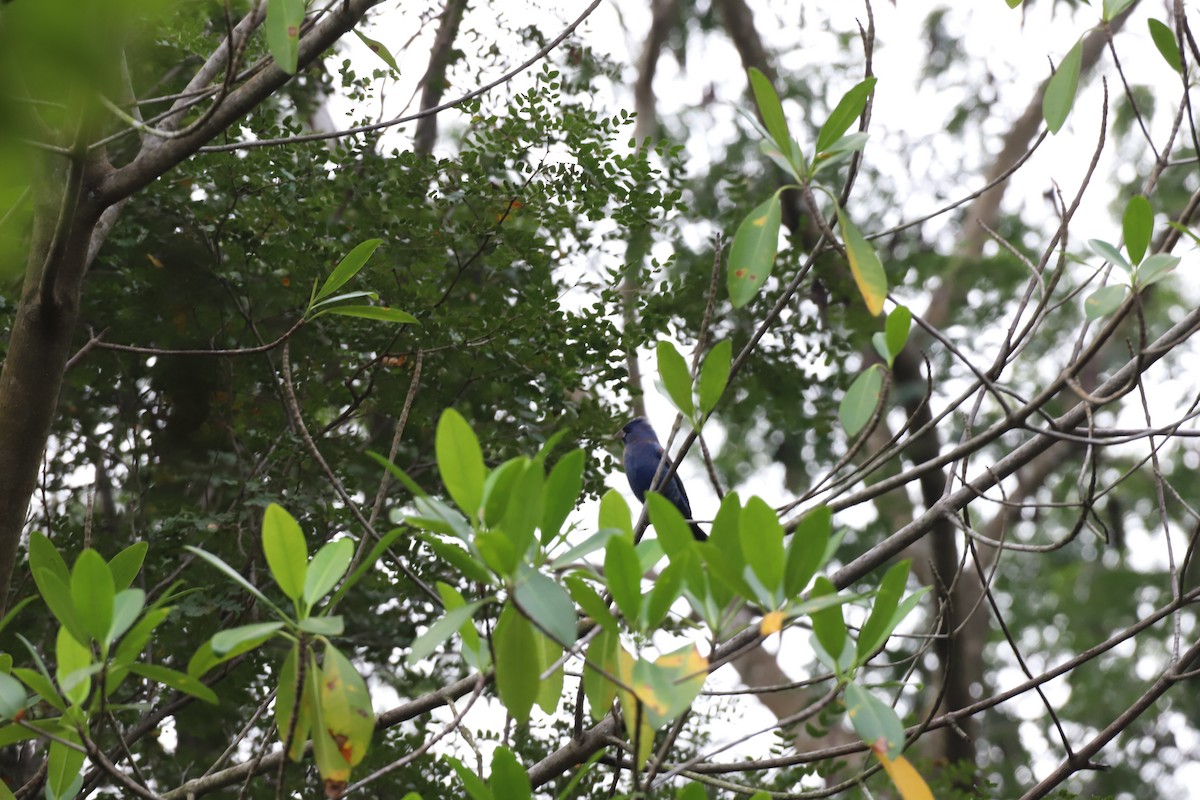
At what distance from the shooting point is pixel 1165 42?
2188mm

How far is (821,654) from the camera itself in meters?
1.70

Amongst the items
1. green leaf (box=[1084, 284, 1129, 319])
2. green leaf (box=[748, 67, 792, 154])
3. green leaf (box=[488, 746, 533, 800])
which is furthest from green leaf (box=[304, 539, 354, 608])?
green leaf (box=[1084, 284, 1129, 319])

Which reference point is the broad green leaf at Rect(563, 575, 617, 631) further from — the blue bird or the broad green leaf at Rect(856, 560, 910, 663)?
the blue bird

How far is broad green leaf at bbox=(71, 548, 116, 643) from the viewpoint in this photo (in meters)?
1.58

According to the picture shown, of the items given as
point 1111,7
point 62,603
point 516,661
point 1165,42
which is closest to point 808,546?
point 516,661

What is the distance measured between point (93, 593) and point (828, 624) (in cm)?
104

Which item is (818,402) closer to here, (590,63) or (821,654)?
(590,63)

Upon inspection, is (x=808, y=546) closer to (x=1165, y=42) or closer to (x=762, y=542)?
(x=762, y=542)

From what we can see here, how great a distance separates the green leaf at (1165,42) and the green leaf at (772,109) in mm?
892

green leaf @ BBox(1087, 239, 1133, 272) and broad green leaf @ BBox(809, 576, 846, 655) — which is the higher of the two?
green leaf @ BBox(1087, 239, 1133, 272)

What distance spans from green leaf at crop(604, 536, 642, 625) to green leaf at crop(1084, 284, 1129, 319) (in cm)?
96

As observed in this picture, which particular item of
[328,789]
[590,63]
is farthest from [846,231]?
[590,63]

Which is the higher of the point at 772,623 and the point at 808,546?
the point at 808,546

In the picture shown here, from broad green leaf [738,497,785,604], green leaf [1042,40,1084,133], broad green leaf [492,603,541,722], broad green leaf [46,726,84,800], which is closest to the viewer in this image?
broad green leaf [738,497,785,604]
